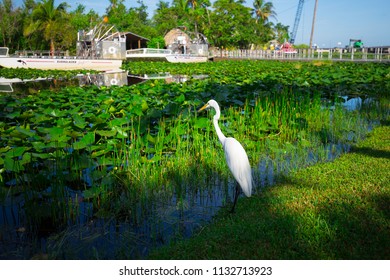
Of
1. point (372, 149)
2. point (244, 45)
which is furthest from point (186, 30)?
point (372, 149)

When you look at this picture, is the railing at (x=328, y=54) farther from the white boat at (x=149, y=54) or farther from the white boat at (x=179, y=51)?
the white boat at (x=149, y=54)

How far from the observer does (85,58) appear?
22953mm

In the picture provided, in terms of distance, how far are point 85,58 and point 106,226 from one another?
21752 mm

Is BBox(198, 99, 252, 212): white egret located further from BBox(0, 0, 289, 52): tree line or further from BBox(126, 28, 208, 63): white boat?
BBox(126, 28, 208, 63): white boat

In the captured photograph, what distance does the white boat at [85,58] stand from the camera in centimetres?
2088

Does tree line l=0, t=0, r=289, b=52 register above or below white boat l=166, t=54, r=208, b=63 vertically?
above

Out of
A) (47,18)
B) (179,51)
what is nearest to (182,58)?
(179,51)

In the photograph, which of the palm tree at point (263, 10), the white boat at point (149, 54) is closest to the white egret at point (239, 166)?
the white boat at point (149, 54)

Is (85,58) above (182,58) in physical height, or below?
below

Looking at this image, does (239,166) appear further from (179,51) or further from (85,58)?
(179,51)

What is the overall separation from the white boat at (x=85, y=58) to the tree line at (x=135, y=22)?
2435 millimetres

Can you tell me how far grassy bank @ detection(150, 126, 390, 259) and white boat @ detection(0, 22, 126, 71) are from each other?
2122cm

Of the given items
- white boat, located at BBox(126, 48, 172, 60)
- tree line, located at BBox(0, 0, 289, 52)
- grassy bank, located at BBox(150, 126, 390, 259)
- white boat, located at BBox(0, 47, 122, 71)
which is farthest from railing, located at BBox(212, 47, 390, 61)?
grassy bank, located at BBox(150, 126, 390, 259)

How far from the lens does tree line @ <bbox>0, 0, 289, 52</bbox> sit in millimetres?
25453
